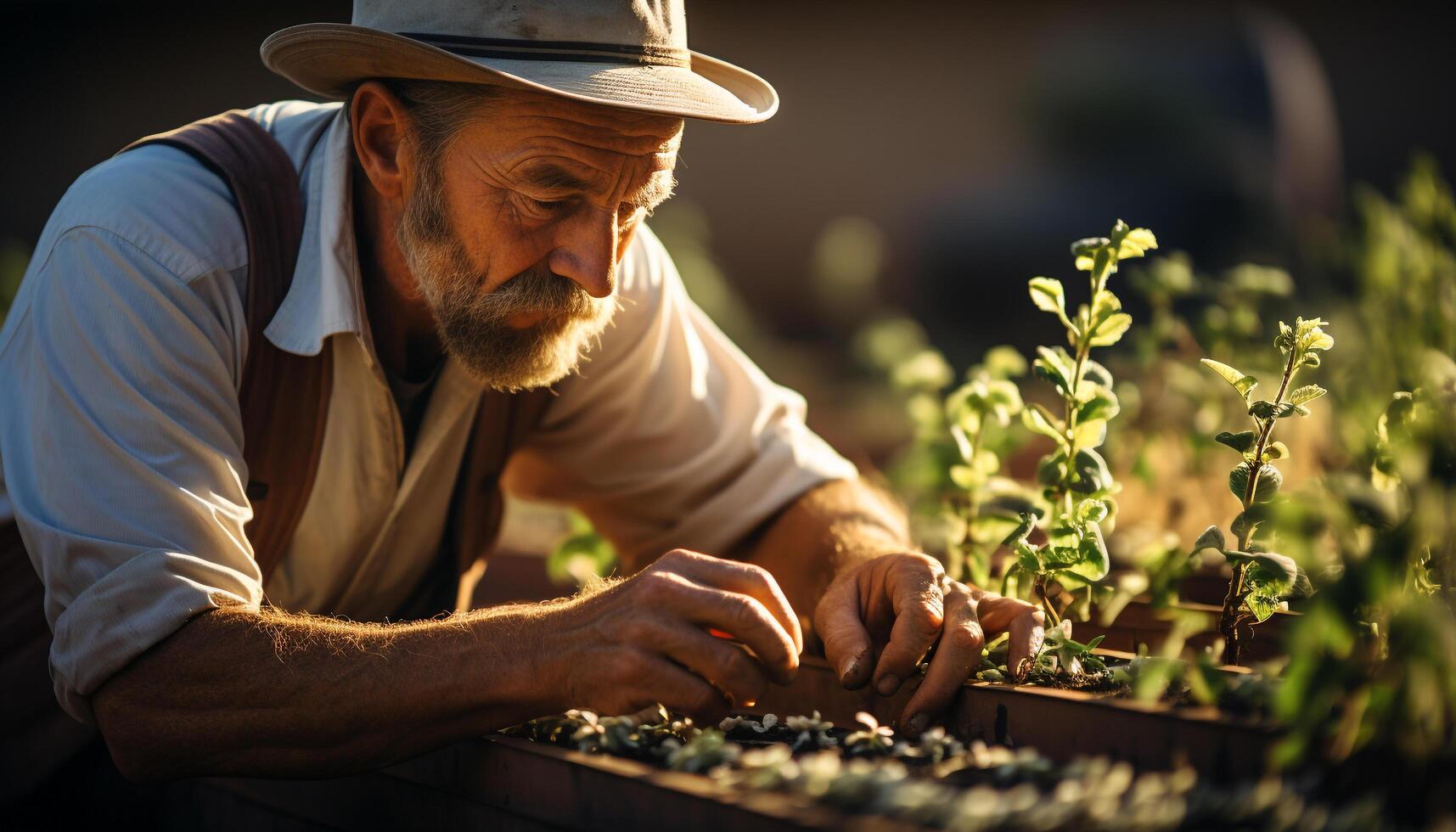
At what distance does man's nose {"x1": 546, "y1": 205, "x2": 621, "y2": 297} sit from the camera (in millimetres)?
1765

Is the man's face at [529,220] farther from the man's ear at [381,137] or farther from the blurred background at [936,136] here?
the blurred background at [936,136]

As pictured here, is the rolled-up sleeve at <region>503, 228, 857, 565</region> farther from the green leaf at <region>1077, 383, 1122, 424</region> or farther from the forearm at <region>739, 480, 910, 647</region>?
the green leaf at <region>1077, 383, 1122, 424</region>

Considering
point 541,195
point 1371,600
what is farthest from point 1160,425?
point 1371,600

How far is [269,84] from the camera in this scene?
8.50 meters

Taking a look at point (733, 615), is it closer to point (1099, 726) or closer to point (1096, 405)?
point (1099, 726)

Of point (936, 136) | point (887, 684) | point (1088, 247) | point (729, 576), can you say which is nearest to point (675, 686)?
point (729, 576)

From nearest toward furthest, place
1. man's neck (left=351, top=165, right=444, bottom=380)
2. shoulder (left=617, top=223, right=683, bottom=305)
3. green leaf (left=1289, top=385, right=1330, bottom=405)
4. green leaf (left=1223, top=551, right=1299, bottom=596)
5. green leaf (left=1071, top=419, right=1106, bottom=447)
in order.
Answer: green leaf (left=1223, top=551, right=1299, bottom=596), green leaf (left=1289, top=385, right=1330, bottom=405), green leaf (left=1071, top=419, right=1106, bottom=447), man's neck (left=351, top=165, right=444, bottom=380), shoulder (left=617, top=223, right=683, bottom=305)

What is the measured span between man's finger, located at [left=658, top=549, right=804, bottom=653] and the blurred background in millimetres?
3248

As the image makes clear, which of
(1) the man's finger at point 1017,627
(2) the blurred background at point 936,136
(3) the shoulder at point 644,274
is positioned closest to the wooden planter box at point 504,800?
(1) the man's finger at point 1017,627

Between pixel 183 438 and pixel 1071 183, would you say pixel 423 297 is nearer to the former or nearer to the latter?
pixel 183 438

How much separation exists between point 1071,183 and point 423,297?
5.93 m

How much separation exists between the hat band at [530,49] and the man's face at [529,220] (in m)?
Answer: 0.06

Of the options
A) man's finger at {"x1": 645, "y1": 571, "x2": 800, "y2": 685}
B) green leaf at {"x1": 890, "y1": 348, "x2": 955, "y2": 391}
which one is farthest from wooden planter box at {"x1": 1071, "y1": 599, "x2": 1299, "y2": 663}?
green leaf at {"x1": 890, "y1": 348, "x2": 955, "y2": 391}

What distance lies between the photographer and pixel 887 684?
151 cm
